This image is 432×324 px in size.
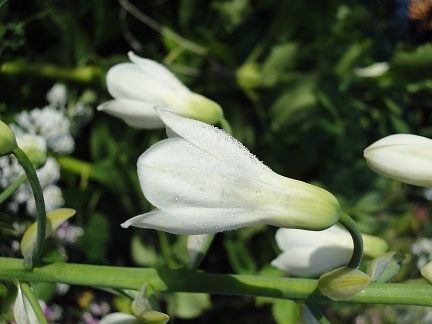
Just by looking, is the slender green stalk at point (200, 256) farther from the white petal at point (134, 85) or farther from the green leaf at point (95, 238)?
the green leaf at point (95, 238)

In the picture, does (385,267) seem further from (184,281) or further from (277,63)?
(277,63)

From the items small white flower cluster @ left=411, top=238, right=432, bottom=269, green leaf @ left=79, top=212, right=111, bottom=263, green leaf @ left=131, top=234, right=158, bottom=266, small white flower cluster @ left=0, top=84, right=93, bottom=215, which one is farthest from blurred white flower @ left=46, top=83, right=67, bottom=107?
small white flower cluster @ left=411, top=238, right=432, bottom=269

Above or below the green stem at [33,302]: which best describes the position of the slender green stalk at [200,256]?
above

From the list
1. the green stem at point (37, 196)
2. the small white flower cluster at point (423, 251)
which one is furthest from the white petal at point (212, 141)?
the small white flower cluster at point (423, 251)

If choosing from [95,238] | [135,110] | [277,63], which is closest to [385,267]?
[135,110]

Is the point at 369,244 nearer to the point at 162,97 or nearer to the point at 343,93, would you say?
the point at 162,97
